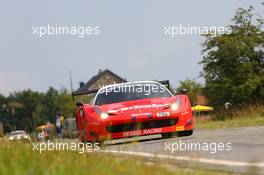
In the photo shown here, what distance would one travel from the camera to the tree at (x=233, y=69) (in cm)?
5422

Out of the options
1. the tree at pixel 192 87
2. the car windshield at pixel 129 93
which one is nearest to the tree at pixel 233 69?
the car windshield at pixel 129 93

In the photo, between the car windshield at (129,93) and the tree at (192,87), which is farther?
the tree at (192,87)

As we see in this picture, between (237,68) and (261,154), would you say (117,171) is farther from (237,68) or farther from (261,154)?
(237,68)

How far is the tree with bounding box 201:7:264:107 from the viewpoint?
2135 inches

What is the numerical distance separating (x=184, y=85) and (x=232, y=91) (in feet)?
208

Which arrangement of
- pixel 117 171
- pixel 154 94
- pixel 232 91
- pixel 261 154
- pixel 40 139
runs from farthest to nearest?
pixel 232 91, pixel 154 94, pixel 40 139, pixel 261 154, pixel 117 171

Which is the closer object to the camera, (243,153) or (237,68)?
(243,153)

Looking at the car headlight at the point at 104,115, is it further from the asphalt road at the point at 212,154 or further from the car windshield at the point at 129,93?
the asphalt road at the point at 212,154

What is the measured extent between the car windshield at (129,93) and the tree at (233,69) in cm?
4005

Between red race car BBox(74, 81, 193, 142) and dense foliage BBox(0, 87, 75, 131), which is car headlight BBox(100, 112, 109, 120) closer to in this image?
red race car BBox(74, 81, 193, 142)

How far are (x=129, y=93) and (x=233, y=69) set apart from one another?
4248 cm

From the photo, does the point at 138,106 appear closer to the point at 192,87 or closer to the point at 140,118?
the point at 140,118

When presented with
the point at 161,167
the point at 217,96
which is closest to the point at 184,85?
the point at 217,96

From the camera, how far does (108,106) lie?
1329 centimetres
